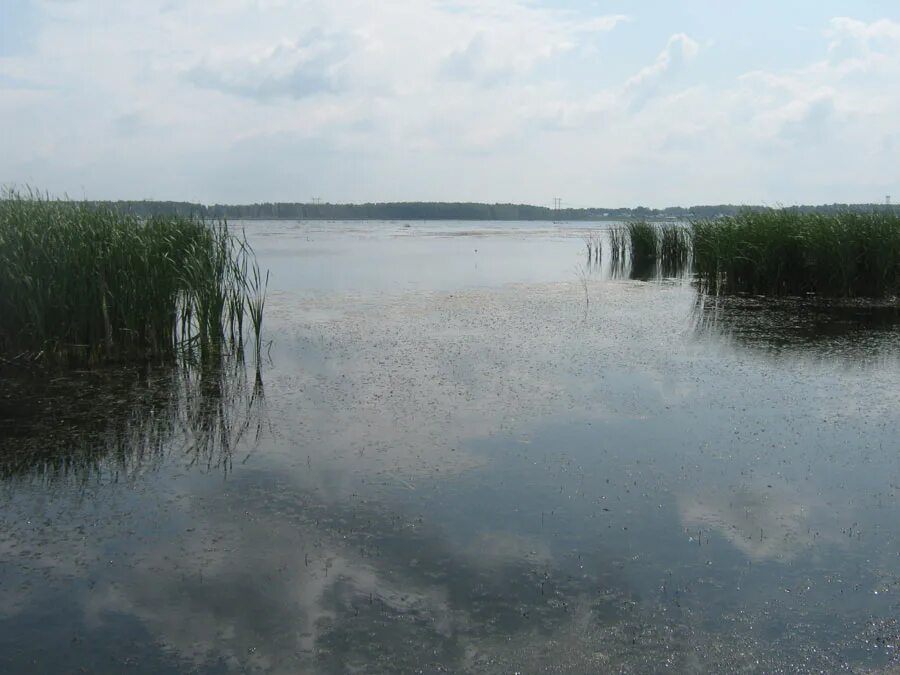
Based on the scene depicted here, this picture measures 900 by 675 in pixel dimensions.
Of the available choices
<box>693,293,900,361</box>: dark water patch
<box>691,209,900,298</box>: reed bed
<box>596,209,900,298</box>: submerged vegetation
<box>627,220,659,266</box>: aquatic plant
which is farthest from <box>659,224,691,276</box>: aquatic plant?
<box>693,293,900,361</box>: dark water patch

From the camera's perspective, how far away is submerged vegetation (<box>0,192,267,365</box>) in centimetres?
702

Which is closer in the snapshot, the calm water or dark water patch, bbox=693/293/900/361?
the calm water

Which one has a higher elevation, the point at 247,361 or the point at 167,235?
the point at 167,235

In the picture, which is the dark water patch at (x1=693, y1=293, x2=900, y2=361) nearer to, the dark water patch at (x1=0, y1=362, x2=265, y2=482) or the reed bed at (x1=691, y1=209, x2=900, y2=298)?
the reed bed at (x1=691, y1=209, x2=900, y2=298)

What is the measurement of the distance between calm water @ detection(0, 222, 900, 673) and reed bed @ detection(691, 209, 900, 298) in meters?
5.25

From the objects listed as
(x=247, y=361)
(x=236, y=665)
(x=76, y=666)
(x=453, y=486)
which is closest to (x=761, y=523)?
(x=453, y=486)

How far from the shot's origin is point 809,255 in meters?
13.0

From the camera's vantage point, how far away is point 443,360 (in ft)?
25.8

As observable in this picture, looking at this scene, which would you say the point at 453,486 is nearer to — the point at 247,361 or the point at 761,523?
the point at 761,523

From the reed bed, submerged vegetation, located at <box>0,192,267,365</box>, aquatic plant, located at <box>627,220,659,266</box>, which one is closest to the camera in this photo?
submerged vegetation, located at <box>0,192,267,365</box>

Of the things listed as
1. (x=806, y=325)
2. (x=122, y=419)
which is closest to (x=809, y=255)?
(x=806, y=325)

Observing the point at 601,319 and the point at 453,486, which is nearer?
the point at 453,486

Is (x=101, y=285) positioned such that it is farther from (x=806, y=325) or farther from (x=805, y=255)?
(x=805, y=255)

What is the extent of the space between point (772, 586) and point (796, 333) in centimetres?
698
